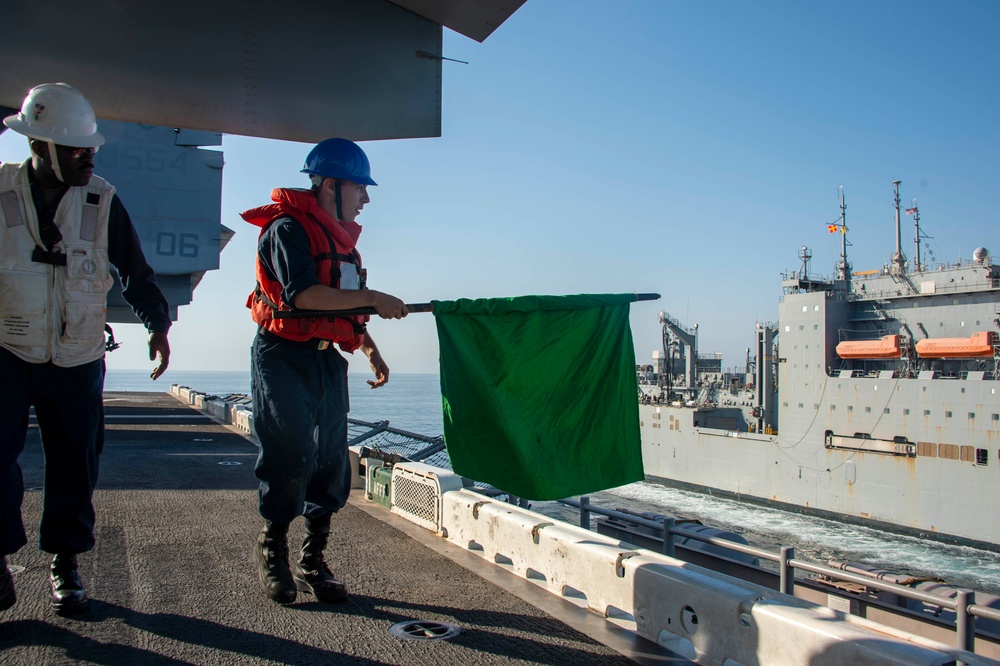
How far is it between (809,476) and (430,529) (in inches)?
1194

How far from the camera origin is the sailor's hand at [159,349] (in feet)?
9.10

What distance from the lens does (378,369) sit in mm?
3418

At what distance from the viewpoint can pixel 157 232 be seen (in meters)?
18.0

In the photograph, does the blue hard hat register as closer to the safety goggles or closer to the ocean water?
the safety goggles

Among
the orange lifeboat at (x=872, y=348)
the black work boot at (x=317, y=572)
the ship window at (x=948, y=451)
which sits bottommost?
the ship window at (x=948, y=451)

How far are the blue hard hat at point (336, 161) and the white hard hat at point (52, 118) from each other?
33.3 inches

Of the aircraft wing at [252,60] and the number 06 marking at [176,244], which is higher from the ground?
the number 06 marking at [176,244]

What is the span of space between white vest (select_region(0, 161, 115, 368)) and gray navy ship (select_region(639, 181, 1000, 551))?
2944cm

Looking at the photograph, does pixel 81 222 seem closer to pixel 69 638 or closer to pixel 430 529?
pixel 69 638

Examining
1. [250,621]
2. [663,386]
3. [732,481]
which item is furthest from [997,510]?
[250,621]

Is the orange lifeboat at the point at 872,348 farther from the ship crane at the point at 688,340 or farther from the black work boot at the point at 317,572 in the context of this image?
the black work boot at the point at 317,572

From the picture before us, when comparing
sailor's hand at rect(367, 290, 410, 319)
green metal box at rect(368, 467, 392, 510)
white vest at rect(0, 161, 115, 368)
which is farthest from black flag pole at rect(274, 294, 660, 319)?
green metal box at rect(368, 467, 392, 510)

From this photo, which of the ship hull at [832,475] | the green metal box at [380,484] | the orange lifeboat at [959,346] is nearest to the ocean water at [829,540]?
the ship hull at [832,475]

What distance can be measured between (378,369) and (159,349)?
1.01m
